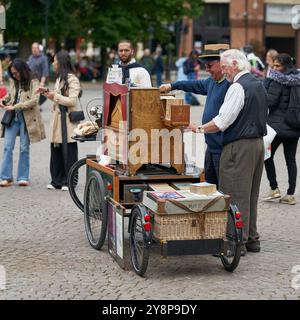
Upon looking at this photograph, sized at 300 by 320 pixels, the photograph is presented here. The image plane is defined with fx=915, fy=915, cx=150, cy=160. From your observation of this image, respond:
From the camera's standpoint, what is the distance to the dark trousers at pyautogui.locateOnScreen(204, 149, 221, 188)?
8.57m

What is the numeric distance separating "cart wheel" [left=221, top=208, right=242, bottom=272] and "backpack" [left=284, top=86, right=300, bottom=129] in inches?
141

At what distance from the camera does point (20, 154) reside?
1228 cm

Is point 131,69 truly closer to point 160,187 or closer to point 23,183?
point 160,187

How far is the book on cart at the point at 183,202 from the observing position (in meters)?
7.30

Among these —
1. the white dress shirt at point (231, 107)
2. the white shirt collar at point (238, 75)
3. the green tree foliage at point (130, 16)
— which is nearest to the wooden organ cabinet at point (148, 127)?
the white dress shirt at point (231, 107)

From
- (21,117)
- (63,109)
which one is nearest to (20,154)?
(21,117)

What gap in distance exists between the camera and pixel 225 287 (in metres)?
7.15

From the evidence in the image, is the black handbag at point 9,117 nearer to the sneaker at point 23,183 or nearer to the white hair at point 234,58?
the sneaker at point 23,183

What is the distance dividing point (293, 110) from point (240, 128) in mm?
3260

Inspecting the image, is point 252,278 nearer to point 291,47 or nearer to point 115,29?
point 115,29

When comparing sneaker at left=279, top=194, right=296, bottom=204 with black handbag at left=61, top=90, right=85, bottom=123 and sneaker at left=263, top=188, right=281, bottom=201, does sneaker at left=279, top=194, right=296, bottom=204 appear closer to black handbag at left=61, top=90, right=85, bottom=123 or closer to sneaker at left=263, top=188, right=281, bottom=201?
sneaker at left=263, top=188, right=281, bottom=201

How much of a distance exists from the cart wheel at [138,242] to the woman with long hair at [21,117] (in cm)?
478

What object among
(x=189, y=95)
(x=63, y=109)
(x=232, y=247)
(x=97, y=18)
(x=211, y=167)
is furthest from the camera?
(x=97, y=18)
